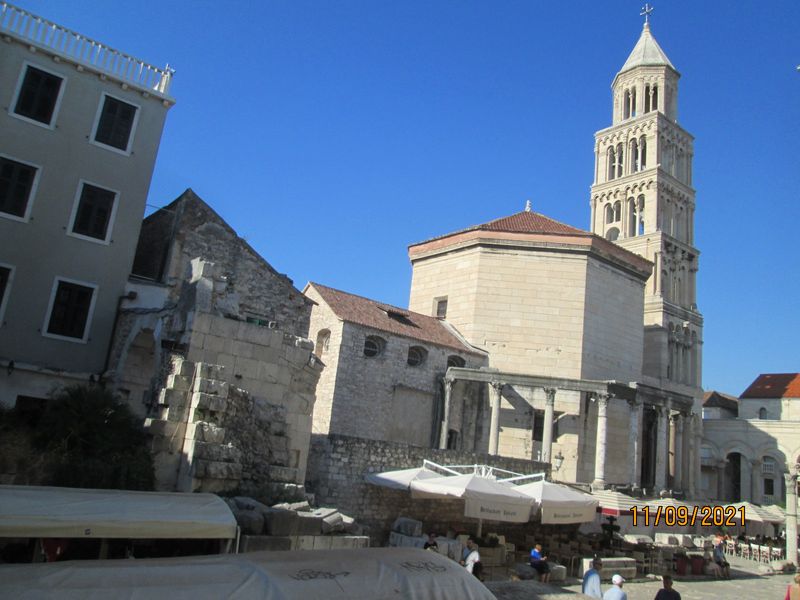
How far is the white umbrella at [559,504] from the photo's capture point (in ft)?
54.9

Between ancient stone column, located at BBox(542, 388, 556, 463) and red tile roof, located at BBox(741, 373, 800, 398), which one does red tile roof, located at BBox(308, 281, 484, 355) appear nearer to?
ancient stone column, located at BBox(542, 388, 556, 463)

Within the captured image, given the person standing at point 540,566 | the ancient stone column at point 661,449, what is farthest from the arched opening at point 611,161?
the person standing at point 540,566

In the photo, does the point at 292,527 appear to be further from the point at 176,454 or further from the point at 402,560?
the point at 402,560

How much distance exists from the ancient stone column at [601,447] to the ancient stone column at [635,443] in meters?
1.63

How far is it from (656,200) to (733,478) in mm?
23346

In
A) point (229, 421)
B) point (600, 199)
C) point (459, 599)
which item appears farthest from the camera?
point (600, 199)

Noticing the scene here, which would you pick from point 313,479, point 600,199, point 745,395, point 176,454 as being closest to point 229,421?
Answer: point 176,454

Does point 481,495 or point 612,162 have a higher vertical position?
point 612,162

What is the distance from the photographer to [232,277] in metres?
20.5

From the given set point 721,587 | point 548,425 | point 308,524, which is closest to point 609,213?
point 548,425

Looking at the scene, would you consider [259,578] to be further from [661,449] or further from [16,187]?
[661,449]

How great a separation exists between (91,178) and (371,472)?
1141cm

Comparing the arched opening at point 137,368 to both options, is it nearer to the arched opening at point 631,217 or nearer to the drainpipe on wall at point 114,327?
the drainpipe on wall at point 114,327

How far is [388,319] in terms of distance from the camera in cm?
2880
